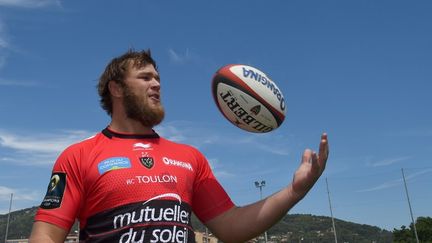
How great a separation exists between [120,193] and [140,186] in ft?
0.43

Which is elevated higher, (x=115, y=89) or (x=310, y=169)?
(x=115, y=89)

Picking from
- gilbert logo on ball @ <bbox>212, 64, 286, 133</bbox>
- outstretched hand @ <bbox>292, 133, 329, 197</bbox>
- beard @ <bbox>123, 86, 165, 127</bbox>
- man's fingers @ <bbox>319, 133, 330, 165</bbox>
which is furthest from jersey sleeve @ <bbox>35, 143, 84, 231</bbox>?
gilbert logo on ball @ <bbox>212, 64, 286, 133</bbox>

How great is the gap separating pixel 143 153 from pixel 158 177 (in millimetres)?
256

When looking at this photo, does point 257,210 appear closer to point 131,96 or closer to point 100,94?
point 131,96

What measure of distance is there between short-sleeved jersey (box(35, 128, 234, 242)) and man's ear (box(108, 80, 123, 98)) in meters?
0.46

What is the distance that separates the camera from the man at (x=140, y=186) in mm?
2605

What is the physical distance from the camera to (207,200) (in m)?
3.24

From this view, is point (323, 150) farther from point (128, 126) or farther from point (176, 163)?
point (128, 126)

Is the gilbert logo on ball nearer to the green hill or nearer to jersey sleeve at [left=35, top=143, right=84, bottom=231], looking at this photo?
jersey sleeve at [left=35, top=143, right=84, bottom=231]

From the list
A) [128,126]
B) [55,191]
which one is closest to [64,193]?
[55,191]

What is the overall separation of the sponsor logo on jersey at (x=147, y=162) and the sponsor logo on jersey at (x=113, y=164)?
0.33 ft

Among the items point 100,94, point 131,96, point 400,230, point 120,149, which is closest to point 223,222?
point 120,149

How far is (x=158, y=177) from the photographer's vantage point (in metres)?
2.81

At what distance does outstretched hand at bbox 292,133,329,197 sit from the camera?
2.80 metres
